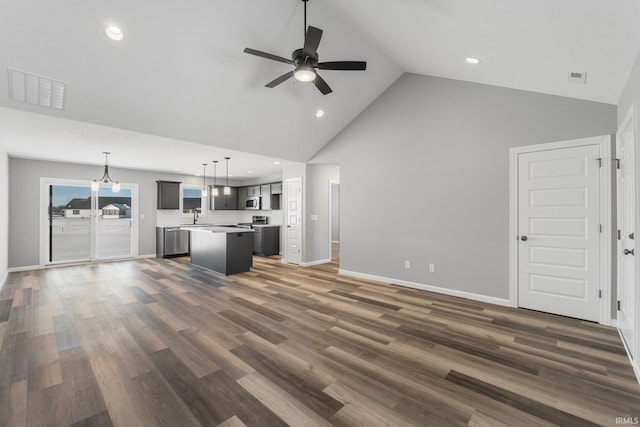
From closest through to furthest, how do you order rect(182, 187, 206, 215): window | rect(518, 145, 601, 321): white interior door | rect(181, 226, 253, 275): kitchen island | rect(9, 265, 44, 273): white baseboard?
1. rect(518, 145, 601, 321): white interior door
2. rect(181, 226, 253, 275): kitchen island
3. rect(9, 265, 44, 273): white baseboard
4. rect(182, 187, 206, 215): window

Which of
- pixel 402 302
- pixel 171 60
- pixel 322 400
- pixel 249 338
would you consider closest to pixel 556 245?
pixel 402 302

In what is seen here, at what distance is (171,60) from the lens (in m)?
3.15

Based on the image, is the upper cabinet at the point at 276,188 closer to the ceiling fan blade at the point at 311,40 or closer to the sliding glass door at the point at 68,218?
the sliding glass door at the point at 68,218

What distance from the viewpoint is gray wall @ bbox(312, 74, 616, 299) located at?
3.69 m

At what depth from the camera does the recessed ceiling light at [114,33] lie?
266 centimetres

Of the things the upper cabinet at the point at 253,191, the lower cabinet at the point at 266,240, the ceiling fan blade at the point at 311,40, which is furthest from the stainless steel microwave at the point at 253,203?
the ceiling fan blade at the point at 311,40

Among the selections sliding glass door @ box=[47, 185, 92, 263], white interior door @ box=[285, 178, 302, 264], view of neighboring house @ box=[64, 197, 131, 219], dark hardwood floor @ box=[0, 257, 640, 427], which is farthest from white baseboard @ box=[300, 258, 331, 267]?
sliding glass door @ box=[47, 185, 92, 263]

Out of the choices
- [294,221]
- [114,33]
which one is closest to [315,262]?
[294,221]

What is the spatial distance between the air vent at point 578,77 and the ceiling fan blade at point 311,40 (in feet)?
8.37

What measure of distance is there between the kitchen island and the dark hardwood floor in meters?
1.61

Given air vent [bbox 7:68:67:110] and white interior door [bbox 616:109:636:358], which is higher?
air vent [bbox 7:68:67:110]

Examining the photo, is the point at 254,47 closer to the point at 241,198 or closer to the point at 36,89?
the point at 36,89

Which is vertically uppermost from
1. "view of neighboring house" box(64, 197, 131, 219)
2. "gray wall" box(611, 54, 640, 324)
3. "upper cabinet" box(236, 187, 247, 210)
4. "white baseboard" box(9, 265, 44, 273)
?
"gray wall" box(611, 54, 640, 324)

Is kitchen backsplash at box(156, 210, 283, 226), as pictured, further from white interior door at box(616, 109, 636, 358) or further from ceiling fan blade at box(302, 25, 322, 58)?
white interior door at box(616, 109, 636, 358)
